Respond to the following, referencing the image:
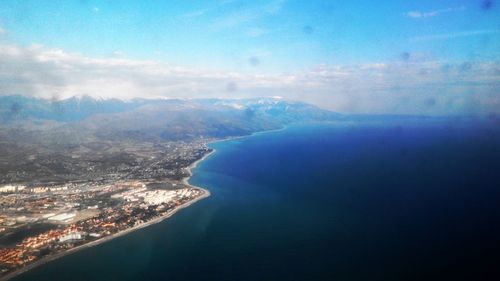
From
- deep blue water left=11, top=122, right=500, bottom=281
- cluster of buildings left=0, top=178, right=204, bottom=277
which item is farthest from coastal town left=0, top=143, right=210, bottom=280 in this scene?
deep blue water left=11, top=122, right=500, bottom=281

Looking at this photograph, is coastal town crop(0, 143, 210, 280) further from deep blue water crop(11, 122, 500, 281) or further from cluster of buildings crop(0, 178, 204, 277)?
deep blue water crop(11, 122, 500, 281)

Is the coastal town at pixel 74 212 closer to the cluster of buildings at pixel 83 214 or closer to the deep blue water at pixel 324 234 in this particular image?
the cluster of buildings at pixel 83 214

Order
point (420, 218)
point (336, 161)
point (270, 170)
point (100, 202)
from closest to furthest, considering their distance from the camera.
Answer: point (420, 218) → point (100, 202) → point (270, 170) → point (336, 161)

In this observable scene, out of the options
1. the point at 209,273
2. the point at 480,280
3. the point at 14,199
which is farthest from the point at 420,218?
the point at 14,199

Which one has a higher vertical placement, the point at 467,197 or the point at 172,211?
the point at 467,197

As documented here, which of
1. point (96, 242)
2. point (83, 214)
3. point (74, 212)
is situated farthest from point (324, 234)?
point (74, 212)

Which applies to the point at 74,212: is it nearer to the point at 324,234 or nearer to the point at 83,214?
the point at 83,214

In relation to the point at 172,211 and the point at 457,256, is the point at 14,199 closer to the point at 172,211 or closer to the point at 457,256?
the point at 172,211
